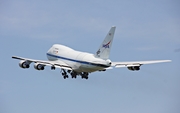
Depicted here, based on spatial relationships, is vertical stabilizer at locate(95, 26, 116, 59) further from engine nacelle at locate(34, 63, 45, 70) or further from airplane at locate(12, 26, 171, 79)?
engine nacelle at locate(34, 63, 45, 70)

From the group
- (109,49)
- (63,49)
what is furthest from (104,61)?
(63,49)

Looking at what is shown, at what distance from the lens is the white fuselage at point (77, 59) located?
10649cm

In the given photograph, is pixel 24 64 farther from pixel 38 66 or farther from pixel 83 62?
pixel 83 62

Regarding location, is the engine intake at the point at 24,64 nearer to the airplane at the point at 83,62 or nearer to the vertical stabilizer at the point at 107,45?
the airplane at the point at 83,62

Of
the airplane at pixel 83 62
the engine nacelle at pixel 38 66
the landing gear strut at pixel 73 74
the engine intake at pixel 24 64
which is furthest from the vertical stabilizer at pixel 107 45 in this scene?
the engine intake at pixel 24 64

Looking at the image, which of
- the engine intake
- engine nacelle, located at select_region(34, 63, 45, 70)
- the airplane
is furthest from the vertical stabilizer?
the engine intake

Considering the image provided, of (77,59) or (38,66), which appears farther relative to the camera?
(77,59)

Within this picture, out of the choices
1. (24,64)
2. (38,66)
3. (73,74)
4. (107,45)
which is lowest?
(73,74)

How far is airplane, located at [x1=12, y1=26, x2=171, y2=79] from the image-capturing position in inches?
4203

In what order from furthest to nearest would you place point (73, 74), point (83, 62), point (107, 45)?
1. point (73, 74)
2. point (83, 62)
3. point (107, 45)

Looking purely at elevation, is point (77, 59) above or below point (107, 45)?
below

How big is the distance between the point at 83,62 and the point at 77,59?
11.7ft

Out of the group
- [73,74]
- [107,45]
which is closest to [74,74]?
[73,74]

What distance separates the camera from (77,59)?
376 ft
